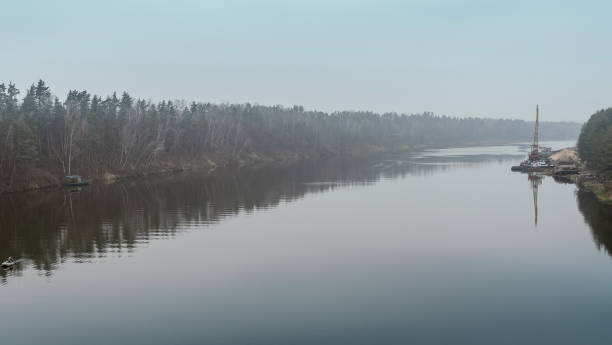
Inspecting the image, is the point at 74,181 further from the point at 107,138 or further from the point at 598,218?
the point at 598,218

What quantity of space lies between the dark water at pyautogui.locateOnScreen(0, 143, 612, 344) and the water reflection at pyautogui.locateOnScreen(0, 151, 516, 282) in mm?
324

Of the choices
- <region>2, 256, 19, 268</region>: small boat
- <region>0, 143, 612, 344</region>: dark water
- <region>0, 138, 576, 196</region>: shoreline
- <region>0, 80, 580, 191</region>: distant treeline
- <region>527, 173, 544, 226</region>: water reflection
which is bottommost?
<region>0, 143, 612, 344</region>: dark water

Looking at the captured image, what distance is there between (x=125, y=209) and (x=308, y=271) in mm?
34674

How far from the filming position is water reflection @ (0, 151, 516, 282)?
40.6 meters

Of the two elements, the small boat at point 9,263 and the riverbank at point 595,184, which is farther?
the riverbank at point 595,184

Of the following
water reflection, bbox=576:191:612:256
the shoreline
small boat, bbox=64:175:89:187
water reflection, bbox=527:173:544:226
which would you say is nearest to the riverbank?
water reflection, bbox=576:191:612:256

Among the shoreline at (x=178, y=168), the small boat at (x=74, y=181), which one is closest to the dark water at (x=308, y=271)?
the shoreline at (x=178, y=168)

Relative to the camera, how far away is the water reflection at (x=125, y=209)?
133ft

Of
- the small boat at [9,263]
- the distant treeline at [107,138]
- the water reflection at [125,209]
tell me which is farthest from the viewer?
the distant treeline at [107,138]

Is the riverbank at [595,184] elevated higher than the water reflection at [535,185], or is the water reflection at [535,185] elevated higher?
the riverbank at [595,184]

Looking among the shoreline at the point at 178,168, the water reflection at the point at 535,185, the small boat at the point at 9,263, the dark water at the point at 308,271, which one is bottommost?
the dark water at the point at 308,271

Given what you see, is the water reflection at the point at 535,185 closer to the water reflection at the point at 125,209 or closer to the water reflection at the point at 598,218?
the water reflection at the point at 598,218

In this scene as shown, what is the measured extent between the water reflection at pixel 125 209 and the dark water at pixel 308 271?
0.32 m

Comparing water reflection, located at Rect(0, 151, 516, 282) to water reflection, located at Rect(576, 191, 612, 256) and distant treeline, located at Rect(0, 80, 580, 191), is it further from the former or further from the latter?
water reflection, located at Rect(576, 191, 612, 256)
